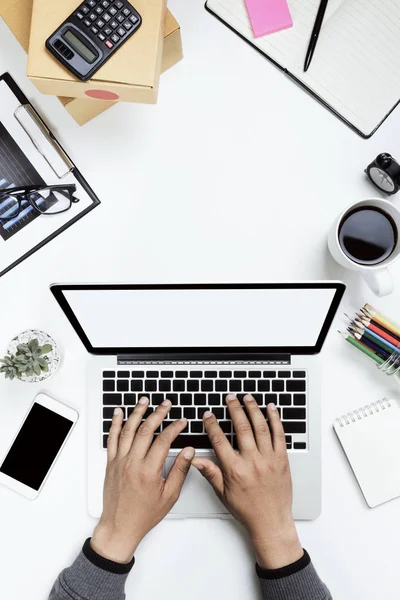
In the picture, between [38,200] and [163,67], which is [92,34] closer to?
[163,67]

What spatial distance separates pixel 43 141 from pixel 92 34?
21cm

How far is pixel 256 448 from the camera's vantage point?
84 centimetres

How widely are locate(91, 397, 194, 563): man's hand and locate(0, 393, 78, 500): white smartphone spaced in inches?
3.4

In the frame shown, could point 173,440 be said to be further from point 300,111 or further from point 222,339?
point 300,111

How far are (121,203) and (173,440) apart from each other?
0.39m

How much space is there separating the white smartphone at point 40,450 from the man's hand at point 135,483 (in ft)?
0.28

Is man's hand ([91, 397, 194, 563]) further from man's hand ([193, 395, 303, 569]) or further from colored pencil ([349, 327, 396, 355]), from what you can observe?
colored pencil ([349, 327, 396, 355])

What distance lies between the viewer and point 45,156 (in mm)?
880

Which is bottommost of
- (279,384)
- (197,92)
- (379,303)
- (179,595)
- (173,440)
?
(179,595)

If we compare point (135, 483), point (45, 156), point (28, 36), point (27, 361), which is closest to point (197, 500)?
point (135, 483)

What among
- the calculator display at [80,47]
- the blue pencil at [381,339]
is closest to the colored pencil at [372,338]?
the blue pencil at [381,339]

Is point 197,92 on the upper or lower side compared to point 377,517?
upper

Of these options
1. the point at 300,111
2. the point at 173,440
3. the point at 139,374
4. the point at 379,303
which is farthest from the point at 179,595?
the point at 300,111

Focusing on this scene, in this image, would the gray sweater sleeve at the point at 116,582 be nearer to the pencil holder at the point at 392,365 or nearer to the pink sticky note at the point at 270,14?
the pencil holder at the point at 392,365
